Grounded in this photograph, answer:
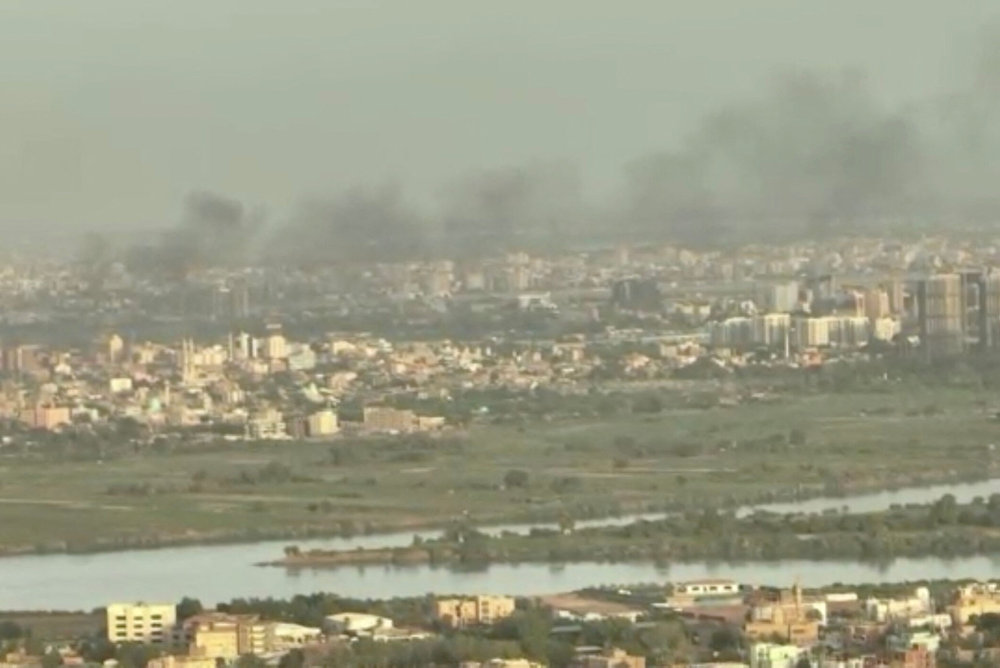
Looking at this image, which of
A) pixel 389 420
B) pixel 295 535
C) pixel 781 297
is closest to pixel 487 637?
pixel 295 535

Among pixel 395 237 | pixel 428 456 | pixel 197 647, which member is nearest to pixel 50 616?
pixel 197 647

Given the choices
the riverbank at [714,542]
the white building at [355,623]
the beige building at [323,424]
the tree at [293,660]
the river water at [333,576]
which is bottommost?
the tree at [293,660]

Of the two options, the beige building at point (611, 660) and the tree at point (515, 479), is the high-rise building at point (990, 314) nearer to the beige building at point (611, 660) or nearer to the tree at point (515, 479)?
the tree at point (515, 479)

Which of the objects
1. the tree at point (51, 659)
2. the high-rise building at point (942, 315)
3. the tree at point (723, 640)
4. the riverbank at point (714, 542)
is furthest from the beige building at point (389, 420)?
the tree at point (51, 659)

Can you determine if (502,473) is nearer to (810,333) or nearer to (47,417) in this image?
(47,417)

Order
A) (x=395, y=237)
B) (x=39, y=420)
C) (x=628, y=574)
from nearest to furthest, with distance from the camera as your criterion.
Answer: (x=628, y=574)
(x=39, y=420)
(x=395, y=237)

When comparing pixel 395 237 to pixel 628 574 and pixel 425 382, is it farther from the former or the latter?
pixel 628 574
